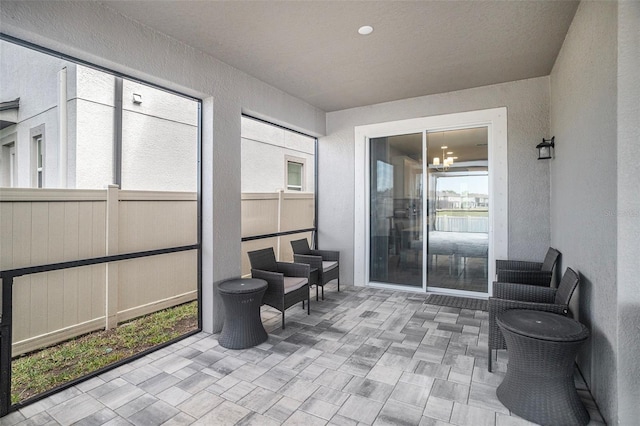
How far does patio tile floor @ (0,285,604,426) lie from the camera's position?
6.40 ft

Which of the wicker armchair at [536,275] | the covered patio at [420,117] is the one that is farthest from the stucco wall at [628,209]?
the wicker armchair at [536,275]

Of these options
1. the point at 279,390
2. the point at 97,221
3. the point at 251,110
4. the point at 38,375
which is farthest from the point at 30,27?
the point at 279,390

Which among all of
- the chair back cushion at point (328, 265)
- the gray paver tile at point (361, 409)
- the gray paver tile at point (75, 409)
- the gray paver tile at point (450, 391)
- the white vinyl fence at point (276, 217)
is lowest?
the gray paver tile at point (75, 409)

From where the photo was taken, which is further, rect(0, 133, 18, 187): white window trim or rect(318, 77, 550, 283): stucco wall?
rect(318, 77, 550, 283): stucco wall

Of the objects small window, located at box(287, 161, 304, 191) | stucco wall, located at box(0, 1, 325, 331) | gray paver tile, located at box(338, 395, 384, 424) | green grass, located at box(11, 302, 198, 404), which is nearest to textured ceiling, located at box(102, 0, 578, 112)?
stucco wall, located at box(0, 1, 325, 331)

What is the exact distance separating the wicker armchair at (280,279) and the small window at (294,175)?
1.54 meters

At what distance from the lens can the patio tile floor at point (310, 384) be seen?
76.9 inches

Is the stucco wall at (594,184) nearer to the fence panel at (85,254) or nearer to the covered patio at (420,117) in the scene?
the covered patio at (420,117)

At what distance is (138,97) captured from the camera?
3.09 meters

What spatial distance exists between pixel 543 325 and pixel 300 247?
3156 millimetres

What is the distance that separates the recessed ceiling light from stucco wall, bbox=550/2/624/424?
1.55 m

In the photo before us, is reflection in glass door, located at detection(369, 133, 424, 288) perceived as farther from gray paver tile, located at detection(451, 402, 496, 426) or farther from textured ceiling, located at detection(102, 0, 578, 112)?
gray paver tile, located at detection(451, 402, 496, 426)

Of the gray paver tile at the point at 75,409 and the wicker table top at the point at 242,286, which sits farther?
the wicker table top at the point at 242,286

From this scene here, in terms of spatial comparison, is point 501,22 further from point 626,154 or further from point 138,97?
point 138,97
